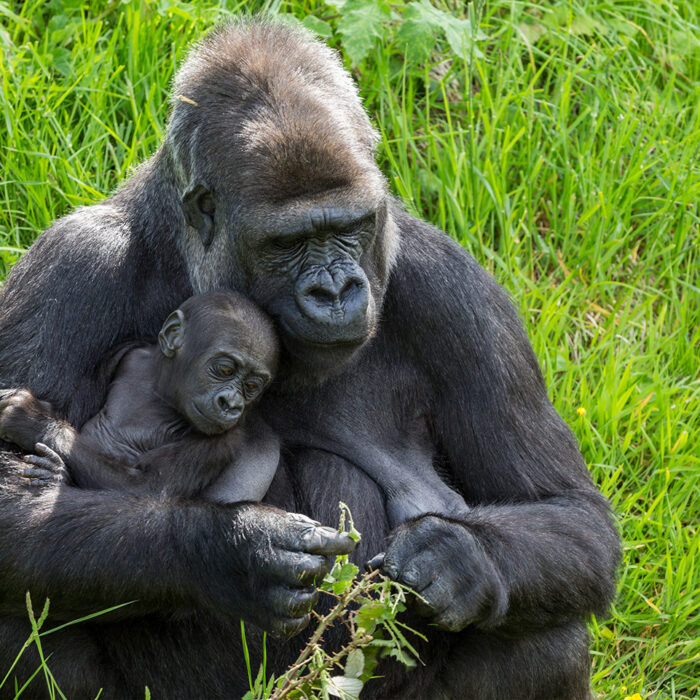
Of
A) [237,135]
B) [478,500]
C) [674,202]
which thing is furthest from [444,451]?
[674,202]

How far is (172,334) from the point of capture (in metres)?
4.54

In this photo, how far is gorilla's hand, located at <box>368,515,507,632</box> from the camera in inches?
169

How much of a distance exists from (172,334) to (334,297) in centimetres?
59

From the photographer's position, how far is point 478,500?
5.00 metres

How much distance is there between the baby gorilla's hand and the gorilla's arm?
→ 1.27 m

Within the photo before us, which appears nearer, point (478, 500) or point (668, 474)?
point (478, 500)

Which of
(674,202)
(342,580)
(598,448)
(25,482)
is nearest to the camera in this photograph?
(342,580)

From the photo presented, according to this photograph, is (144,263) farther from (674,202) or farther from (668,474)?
(674,202)

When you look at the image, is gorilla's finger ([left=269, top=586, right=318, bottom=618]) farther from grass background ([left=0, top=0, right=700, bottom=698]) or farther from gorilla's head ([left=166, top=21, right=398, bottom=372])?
grass background ([left=0, top=0, right=700, bottom=698])

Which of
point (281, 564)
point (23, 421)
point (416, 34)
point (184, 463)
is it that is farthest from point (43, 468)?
point (416, 34)

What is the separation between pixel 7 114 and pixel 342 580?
327cm

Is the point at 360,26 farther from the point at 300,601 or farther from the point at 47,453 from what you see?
the point at 300,601

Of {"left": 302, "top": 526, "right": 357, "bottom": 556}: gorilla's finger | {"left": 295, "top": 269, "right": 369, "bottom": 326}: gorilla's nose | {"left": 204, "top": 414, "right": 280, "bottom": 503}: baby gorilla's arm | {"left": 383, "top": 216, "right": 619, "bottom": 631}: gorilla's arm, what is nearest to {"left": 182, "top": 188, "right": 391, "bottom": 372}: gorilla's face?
{"left": 295, "top": 269, "right": 369, "bottom": 326}: gorilla's nose

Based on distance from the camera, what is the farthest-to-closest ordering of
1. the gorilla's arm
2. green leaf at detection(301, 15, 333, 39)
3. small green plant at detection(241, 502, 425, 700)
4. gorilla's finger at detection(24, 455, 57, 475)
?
green leaf at detection(301, 15, 333, 39) < the gorilla's arm < gorilla's finger at detection(24, 455, 57, 475) < small green plant at detection(241, 502, 425, 700)
